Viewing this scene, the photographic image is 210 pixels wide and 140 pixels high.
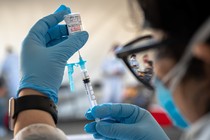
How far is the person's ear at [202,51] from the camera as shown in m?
0.61

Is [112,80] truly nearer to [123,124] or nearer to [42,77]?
[123,124]

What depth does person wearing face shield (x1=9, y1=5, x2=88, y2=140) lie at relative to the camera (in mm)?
924

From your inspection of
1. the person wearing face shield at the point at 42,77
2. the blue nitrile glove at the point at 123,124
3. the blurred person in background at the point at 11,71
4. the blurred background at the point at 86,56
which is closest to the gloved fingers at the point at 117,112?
the blue nitrile glove at the point at 123,124

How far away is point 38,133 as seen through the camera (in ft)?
2.94

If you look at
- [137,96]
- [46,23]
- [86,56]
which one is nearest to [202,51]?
[46,23]

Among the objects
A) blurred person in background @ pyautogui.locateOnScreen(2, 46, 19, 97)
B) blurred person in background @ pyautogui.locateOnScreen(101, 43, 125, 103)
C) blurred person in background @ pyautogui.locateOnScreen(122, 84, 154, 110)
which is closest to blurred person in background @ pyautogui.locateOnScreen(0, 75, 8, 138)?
blurred person in background @ pyautogui.locateOnScreen(2, 46, 19, 97)

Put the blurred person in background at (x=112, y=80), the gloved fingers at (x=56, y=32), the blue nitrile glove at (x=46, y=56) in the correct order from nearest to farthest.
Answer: the blue nitrile glove at (x=46, y=56), the gloved fingers at (x=56, y=32), the blurred person in background at (x=112, y=80)

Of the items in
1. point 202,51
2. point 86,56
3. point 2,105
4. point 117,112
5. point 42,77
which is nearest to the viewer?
point 202,51

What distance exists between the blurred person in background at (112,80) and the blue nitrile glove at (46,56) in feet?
13.1

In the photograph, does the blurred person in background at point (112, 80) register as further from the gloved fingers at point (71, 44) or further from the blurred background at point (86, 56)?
the gloved fingers at point (71, 44)

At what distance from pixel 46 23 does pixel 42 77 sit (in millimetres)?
192

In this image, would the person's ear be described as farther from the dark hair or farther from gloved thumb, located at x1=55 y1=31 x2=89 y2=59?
gloved thumb, located at x1=55 y1=31 x2=89 y2=59

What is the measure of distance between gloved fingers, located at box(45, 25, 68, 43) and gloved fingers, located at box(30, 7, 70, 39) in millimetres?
18

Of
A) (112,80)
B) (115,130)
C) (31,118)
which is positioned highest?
(31,118)
